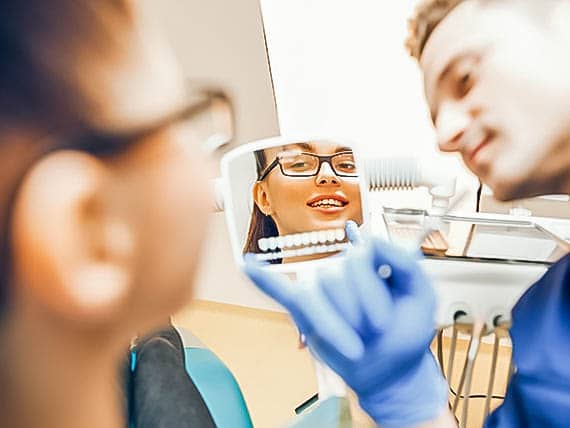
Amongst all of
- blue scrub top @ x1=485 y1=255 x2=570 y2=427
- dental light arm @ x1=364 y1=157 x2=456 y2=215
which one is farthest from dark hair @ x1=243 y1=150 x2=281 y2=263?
blue scrub top @ x1=485 y1=255 x2=570 y2=427

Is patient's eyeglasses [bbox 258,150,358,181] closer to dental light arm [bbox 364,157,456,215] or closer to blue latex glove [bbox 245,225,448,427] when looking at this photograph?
dental light arm [bbox 364,157,456,215]

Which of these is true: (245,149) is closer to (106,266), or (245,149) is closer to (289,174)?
(289,174)

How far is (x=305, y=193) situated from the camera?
60cm

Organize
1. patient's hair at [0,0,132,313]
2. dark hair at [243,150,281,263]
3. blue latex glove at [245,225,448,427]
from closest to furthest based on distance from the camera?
patient's hair at [0,0,132,313] → blue latex glove at [245,225,448,427] → dark hair at [243,150,281,263]

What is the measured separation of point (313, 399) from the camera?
0.65 m

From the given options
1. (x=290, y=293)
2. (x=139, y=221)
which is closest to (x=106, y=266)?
(x=139, y=221)

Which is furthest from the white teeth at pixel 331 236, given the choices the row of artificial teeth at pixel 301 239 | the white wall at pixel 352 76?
the white wall at pixel 352 76

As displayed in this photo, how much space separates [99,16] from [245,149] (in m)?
0.26

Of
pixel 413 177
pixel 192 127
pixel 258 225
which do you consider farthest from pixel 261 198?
pixel 192 127

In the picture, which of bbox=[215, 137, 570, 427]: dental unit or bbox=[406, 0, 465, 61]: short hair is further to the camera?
bbox=[215, 137, 570, 427]: dental unit

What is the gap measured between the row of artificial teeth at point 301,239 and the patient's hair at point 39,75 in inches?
13.1

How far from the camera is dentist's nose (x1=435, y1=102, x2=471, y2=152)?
498mm

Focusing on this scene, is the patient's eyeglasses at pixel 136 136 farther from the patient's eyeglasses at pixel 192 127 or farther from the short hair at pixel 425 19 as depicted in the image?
the short hair at pixel 425 19

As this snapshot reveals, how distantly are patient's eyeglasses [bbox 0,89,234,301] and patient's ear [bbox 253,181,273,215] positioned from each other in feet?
0.71
